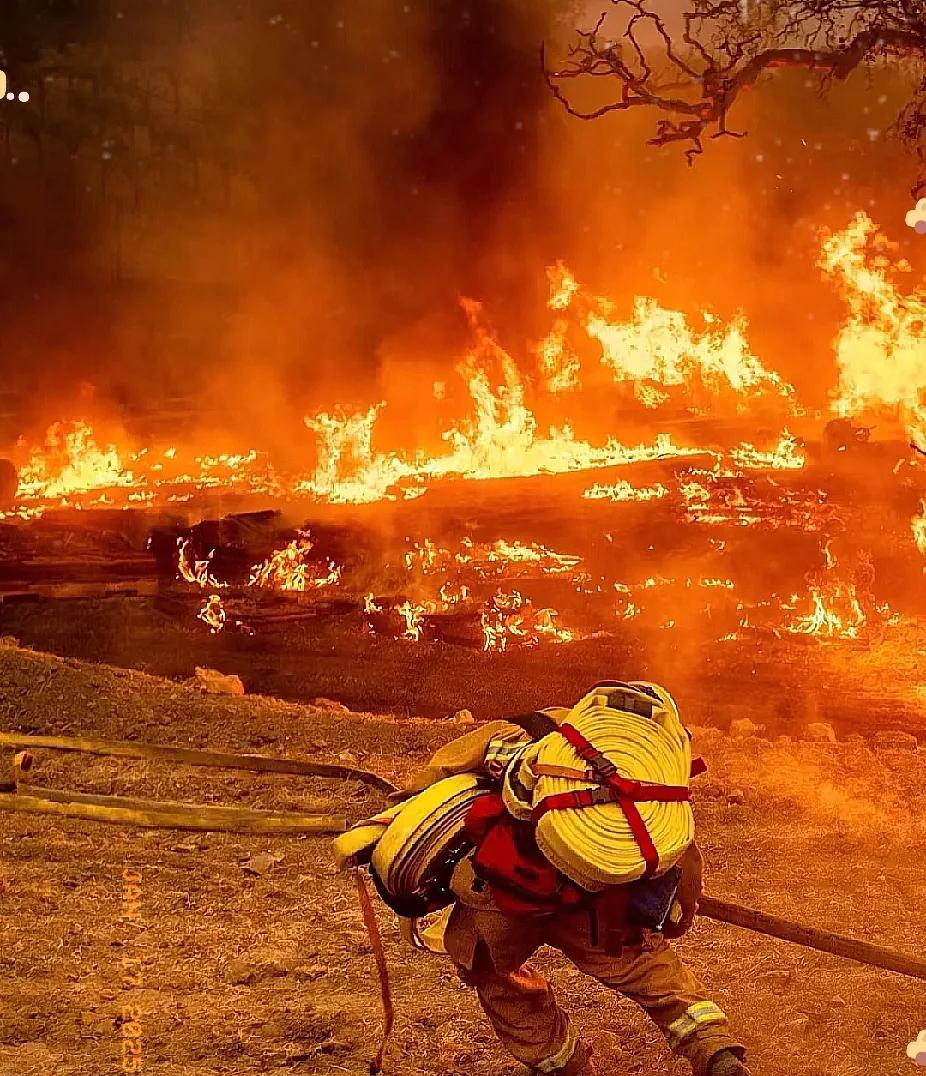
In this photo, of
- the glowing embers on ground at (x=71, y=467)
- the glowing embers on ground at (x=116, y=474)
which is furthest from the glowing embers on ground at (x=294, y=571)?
the glowing embers on ground at (x=71, y=467)

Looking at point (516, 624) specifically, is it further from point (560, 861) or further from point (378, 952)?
point (560, 861)

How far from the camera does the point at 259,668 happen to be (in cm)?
973

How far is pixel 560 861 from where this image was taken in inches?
107

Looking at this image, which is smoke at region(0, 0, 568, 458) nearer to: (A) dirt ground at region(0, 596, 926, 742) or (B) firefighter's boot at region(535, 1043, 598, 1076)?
(A) dirt ground at region(0, 596, 926, 742)

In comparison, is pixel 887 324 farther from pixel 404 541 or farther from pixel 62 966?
pixel 62 966

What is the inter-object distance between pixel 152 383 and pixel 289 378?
247cm

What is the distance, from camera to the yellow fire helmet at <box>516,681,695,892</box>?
2.70m

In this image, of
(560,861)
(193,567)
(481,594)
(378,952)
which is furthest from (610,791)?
(193,567)

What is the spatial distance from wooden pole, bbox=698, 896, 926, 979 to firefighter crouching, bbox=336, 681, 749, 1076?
2.02ft

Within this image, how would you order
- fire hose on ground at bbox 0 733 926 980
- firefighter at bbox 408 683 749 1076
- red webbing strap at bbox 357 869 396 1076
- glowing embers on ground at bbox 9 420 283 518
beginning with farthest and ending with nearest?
glowing embers on ground at bbox 9 420 283 518, fire hose on ground at bbox 0 733 926 980, red webbing strap at bbox 357 869 396 1076, firefighter at bbox 408 683 749 1076

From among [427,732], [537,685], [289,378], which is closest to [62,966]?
[427,732]

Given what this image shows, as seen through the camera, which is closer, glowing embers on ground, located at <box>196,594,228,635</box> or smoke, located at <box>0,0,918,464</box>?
glowing embers on ground, located at <box>196,594,228,635</box>

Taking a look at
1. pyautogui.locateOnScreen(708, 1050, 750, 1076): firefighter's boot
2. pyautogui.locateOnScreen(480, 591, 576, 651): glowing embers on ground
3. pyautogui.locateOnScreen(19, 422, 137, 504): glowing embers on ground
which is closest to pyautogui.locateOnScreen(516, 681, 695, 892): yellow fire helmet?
pyautogui.locateOnScreen(708, 1050, 750, 1076): firefighter's boot

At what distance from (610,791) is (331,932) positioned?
94.7 inches
